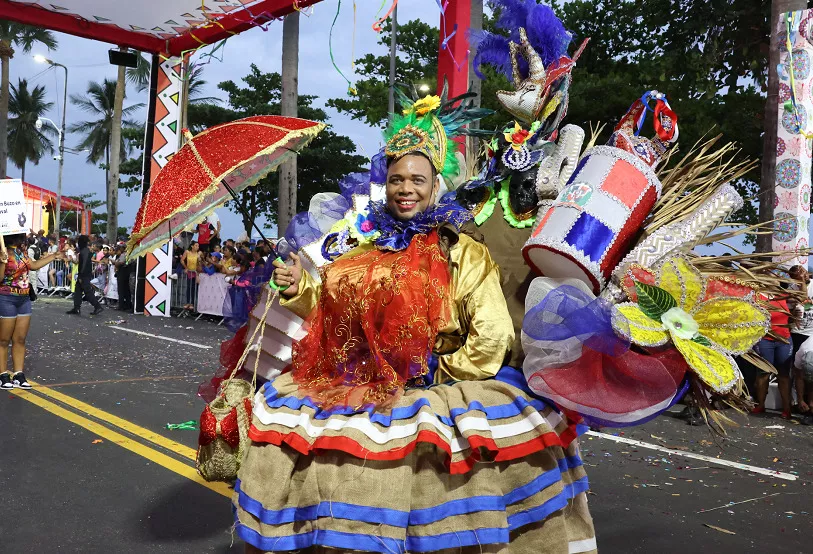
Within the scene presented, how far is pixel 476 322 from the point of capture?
111 inches

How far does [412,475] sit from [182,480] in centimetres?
331

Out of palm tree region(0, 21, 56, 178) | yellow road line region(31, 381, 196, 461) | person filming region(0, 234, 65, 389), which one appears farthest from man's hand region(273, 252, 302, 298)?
palm tree region(0, 21, 56, 178)

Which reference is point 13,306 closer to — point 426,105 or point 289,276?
point 289,276

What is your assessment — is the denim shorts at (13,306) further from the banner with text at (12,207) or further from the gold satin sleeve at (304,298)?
the gold satin sleeve at (304,298)

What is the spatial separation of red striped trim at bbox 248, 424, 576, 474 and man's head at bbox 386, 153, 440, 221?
39.7 inches

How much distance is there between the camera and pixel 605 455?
21.9ft

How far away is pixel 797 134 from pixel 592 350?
8391 millimetres

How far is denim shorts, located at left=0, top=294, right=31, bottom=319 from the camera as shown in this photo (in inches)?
335

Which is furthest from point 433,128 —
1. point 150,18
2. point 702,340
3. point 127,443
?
point 150,18

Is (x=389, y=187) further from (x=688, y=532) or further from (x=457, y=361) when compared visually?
(x=688, y=532)

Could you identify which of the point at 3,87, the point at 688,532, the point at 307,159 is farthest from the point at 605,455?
the point at 3,87

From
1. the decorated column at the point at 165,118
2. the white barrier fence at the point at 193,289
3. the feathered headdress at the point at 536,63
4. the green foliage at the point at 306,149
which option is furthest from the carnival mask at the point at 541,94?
the green foliage at the point at 306,149

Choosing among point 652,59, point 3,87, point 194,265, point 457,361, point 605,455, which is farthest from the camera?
point 3,87

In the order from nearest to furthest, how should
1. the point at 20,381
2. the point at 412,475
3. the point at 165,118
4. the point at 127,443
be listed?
the point at 412,475 < the point at 127,443 < the point at 20,381 < the point at 165,118
